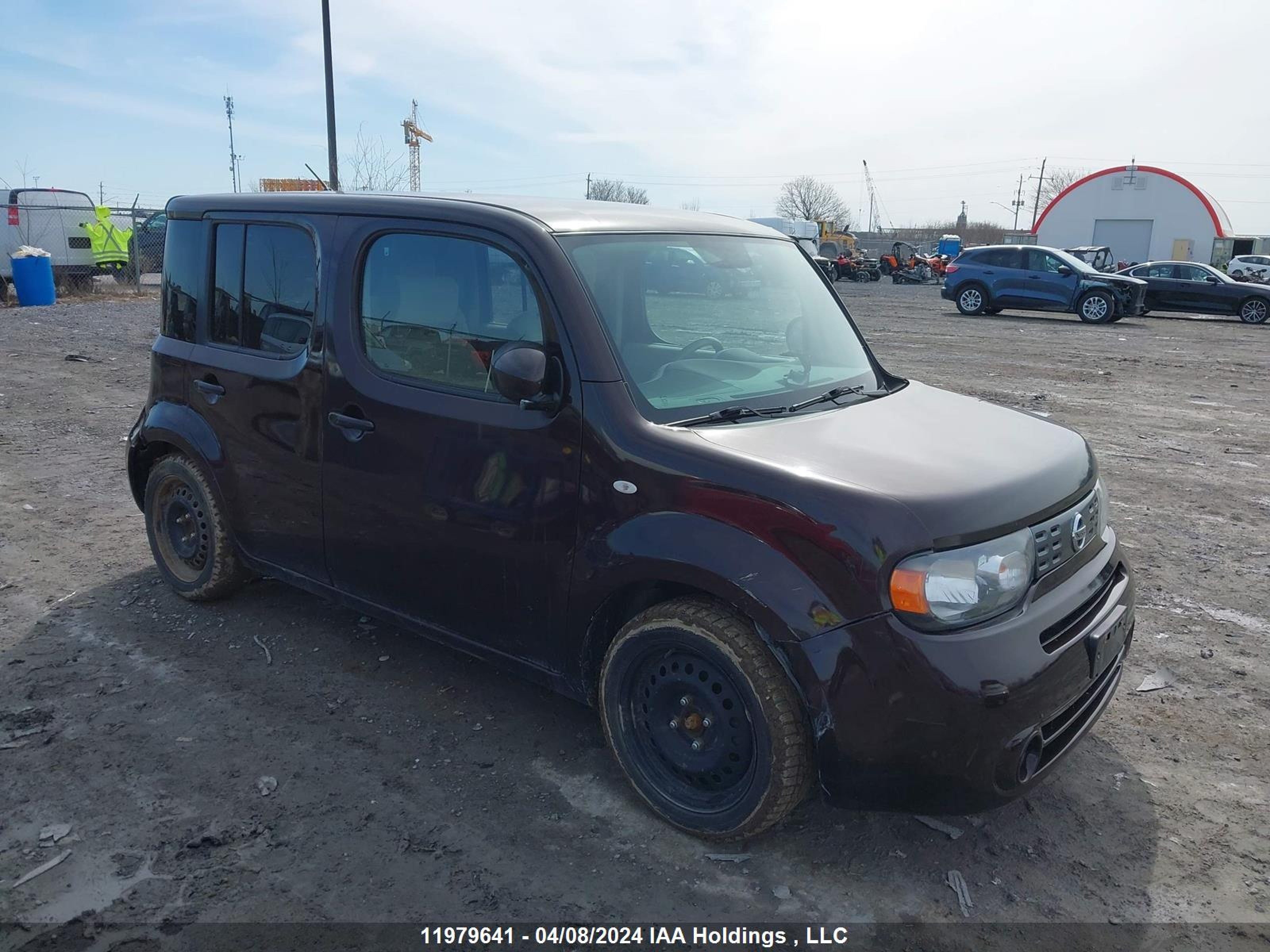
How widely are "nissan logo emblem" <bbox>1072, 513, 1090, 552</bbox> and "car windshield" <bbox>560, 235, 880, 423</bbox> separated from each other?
1.00m

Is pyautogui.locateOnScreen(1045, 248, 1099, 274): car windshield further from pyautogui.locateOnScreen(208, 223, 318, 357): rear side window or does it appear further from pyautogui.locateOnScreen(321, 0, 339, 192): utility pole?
pyautogui.locateOnScreen(208, 223, 318, 357): rear side window

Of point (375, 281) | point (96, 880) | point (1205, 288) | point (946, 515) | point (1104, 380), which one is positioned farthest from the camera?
point (1205, 288)

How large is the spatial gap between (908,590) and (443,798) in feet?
5.69

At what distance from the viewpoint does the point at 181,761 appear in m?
3.44

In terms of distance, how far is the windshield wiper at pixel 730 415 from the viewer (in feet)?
10.0

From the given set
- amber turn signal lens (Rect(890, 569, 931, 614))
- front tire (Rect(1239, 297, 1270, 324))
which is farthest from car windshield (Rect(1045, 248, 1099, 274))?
amber turn signal lens (Rect(890, 569, 931, 614))

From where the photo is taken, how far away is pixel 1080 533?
308 cm

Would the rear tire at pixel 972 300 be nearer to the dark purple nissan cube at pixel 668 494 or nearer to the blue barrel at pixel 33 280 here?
the blue barrel at pixel 33 280

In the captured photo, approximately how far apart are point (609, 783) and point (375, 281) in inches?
81.9

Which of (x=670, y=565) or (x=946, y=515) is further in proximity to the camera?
(x=670, y=565)

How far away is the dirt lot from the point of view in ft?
8.97

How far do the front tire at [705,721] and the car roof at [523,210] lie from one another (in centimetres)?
144

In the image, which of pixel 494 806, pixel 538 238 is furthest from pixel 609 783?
pixel 538 238

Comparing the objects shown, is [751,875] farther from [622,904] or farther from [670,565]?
[670,565]
